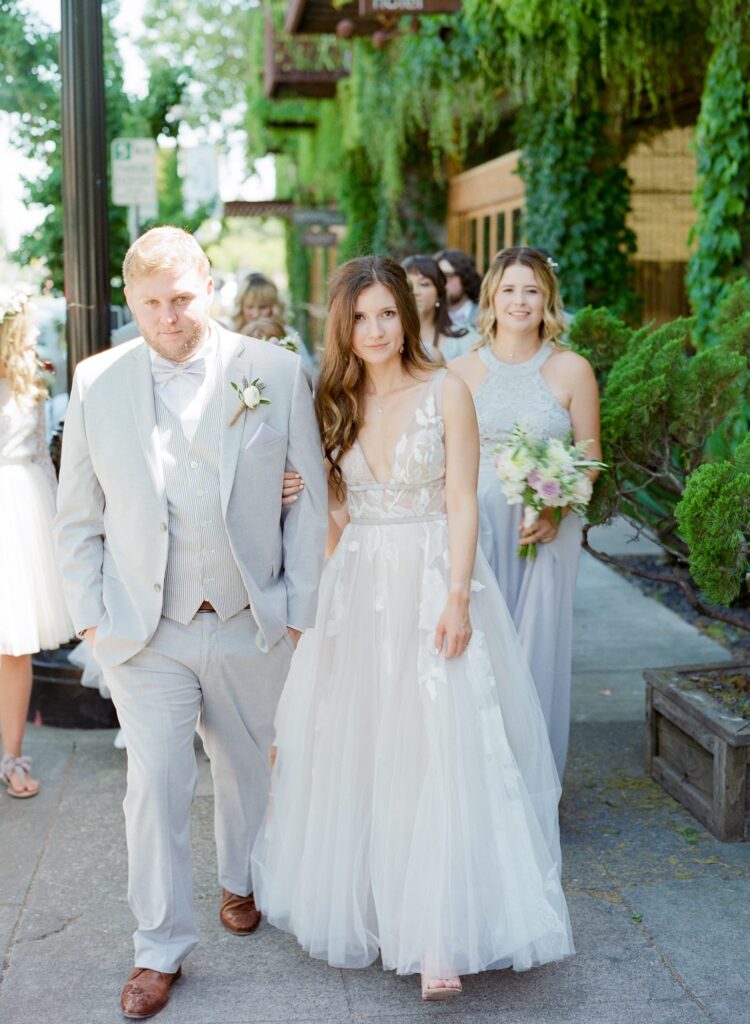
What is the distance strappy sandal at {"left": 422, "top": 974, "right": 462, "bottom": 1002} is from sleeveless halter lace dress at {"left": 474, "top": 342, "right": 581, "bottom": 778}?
1405 mm

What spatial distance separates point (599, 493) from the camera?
4867 millimetres

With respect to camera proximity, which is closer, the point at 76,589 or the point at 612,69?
the point at 76,589

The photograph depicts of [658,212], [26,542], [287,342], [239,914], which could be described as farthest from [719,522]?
[658,212]

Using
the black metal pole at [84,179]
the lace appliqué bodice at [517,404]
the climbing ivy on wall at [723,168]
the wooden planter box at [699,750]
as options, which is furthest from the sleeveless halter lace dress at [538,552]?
the climbing ivy on wall at [723,168]

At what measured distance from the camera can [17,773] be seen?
16.3 feet

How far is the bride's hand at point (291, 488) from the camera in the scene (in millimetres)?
3463

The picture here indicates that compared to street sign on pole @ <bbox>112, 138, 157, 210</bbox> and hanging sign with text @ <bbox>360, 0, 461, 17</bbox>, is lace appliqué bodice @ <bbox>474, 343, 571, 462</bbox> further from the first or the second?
street sign on pole @ <bbox>112, 138, 157, 210</bbox>

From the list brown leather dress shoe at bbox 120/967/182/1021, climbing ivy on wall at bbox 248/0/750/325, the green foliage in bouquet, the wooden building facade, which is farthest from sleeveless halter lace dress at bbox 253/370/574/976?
the wooden building facade

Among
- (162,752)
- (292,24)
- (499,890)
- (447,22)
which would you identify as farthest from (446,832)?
(292,24)

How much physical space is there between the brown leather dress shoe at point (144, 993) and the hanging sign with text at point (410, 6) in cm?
Result: 707

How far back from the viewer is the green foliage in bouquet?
3.97 meters

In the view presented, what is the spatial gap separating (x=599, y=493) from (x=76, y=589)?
2318mm

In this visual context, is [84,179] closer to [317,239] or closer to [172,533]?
[172,533]

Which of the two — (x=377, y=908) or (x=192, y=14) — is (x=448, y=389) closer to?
(x=377, y=908)
